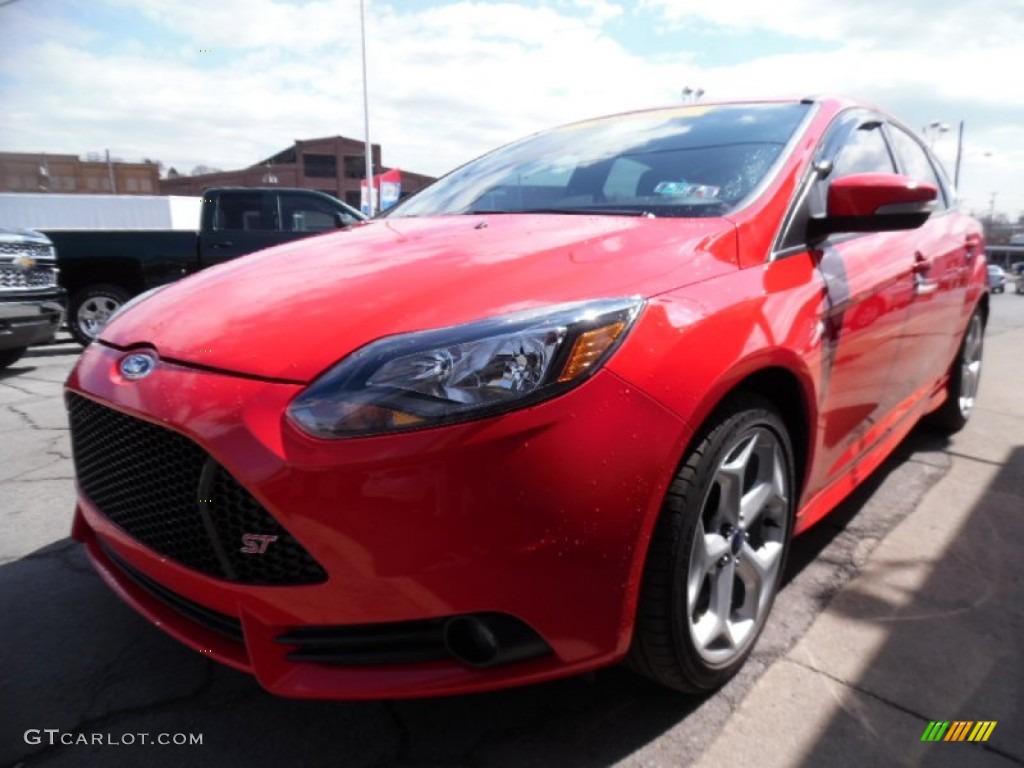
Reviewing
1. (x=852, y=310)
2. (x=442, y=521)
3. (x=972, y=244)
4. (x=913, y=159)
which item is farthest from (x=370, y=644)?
(x=972, y=244)

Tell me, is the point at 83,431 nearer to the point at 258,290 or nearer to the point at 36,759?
the point at 258,290

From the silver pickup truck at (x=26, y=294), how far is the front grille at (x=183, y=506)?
203 inches

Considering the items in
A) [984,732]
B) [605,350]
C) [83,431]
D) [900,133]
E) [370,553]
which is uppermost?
[900,133]

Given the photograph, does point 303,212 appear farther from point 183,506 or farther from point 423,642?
point 423,642

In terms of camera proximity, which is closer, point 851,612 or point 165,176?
point 851,612

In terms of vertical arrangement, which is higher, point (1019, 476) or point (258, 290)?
point (258, 290)

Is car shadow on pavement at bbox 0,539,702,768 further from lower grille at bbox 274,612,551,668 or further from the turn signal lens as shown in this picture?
the turn signal lens

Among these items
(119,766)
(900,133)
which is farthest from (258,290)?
(900,133)

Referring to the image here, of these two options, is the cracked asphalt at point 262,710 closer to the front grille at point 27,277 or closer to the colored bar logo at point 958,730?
the colored bar logo at point 958,730

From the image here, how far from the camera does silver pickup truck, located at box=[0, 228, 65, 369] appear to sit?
236 inches

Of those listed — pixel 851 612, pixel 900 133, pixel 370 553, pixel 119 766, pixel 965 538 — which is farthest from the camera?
pixel 900 133

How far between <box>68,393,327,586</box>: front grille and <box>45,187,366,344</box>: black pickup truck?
21.9 feet

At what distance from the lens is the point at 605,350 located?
1.47 meters

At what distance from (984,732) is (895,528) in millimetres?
1224
